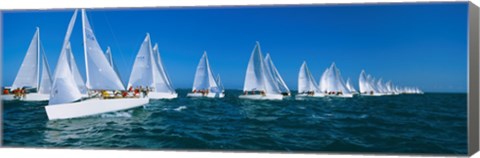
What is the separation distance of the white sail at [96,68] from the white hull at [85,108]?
85 cm

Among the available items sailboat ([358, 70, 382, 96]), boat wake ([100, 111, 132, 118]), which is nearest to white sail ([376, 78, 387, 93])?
sailboat ([358, 70, 382, 96])

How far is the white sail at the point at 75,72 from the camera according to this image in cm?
1023

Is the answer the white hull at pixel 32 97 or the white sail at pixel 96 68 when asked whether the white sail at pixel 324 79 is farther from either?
the white hull at pixel 32 97

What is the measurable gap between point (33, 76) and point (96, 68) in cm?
184

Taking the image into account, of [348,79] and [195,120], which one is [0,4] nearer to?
[195,120]

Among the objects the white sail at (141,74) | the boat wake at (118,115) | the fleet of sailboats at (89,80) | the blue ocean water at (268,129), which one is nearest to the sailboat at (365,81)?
the fleet of sailboats at (89,80)

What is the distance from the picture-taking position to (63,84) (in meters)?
10.2

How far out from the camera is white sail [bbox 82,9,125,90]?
34.0ft

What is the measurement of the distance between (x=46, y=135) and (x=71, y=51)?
2.01 metres

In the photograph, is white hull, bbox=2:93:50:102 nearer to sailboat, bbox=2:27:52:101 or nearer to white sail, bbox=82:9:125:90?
sailboat, bbox=2:27:52:101

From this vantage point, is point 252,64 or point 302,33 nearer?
point 302,33

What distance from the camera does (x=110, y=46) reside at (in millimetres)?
9805

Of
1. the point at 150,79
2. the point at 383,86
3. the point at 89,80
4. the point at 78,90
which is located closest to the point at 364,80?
the point at 383,86

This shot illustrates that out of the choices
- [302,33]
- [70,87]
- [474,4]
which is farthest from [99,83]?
[474,4]
